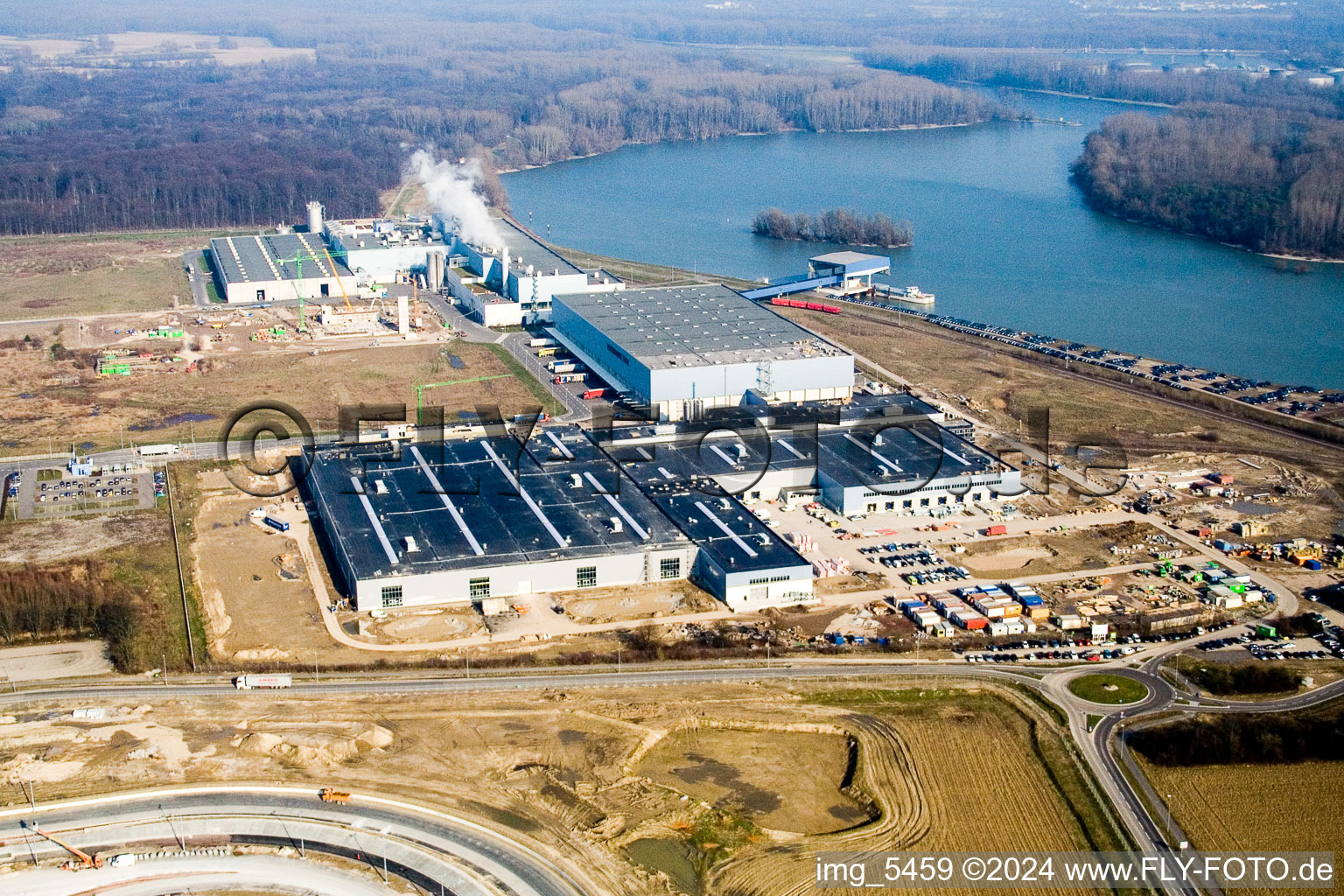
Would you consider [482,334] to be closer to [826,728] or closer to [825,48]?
[826,728]

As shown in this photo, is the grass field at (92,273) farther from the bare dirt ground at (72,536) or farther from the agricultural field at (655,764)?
the agricultural field at (655,764)

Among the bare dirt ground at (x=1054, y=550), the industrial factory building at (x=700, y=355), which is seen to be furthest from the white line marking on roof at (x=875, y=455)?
the industrial factory building at (x=700, y=355)

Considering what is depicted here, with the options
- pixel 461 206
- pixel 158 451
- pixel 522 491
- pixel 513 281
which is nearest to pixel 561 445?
pixel 522 491

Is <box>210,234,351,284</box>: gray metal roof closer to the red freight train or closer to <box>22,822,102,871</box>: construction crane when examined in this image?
the red freight train

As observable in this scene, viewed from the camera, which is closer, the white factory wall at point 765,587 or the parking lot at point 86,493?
the white factory wall at point 765,587

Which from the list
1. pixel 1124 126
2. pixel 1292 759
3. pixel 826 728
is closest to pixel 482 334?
pixel 826 728

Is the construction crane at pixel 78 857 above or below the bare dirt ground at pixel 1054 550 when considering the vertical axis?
below

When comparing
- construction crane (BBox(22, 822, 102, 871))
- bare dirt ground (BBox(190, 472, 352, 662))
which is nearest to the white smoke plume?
bare dirt ground (BBox(190, 472, 352, 662))
